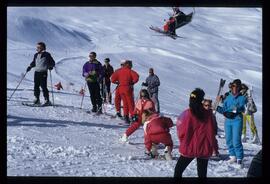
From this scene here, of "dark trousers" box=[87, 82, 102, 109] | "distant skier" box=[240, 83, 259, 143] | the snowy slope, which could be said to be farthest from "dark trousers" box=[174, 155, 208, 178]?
"dark trousers" box=[87, 82, 102, 109]

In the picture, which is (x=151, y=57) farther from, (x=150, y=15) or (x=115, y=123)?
(x=115, y=123)

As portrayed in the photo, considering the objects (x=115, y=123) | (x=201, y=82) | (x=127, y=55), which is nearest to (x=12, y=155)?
(x=115, y=123)

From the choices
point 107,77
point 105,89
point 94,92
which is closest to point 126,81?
point 94,92

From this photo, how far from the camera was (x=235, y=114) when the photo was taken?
7734 millimetres

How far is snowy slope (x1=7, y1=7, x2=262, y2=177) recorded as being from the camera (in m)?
7.62

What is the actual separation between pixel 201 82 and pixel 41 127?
12350 millimetres

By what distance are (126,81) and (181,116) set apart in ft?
11.7

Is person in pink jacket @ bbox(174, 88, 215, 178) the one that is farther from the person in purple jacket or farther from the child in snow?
the person in purple jacket

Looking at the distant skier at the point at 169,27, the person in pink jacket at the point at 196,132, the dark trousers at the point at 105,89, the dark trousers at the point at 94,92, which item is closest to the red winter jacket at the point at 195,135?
the person in pink jacket at the point at 196,132

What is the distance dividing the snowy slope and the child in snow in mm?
226

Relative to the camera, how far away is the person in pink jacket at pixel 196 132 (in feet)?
20.9

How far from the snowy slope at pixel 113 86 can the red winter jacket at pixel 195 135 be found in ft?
3.45

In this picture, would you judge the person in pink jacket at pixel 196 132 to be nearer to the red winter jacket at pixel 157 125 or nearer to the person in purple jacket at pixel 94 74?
the red winter jacket at pixel 157 125

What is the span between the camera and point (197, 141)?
6.46m
